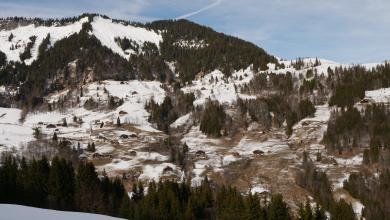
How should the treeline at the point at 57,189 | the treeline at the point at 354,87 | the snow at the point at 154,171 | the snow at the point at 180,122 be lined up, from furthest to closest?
the snow at the point at 180,122, the treeline at the point at 354,87, the snow at the point at 154,171, the treeline at the point at 57,189

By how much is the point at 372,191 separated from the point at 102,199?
232ft

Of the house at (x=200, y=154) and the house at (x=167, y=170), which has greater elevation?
the house at (x=200, y=154)

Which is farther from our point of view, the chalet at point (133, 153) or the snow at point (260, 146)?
the snow at point (260, 146)

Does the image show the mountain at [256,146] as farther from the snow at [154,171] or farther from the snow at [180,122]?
the snow at [180,122]

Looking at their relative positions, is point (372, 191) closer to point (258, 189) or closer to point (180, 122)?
point (258, 189)

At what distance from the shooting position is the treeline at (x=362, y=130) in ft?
493

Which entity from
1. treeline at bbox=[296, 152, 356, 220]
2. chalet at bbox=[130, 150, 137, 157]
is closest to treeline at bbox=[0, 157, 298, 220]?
treeline at bbox=[296, 152, 356, 220]

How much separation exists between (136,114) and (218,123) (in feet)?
118

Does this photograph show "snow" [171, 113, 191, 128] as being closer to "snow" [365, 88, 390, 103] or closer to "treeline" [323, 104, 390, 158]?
"treeline" [323, 104, 390, 158]

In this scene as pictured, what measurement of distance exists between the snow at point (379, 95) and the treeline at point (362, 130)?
26.8 feet

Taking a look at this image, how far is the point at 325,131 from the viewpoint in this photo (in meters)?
164

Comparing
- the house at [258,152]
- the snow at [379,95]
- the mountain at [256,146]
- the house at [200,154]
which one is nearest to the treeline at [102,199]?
the mountain at [256,146]

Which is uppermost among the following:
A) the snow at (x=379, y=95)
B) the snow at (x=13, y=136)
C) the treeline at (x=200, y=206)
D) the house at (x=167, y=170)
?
the snow at (x=379, y=95)

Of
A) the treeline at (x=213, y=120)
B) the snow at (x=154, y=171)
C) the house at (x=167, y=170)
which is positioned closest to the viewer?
the snow at (x=154, y=171)
